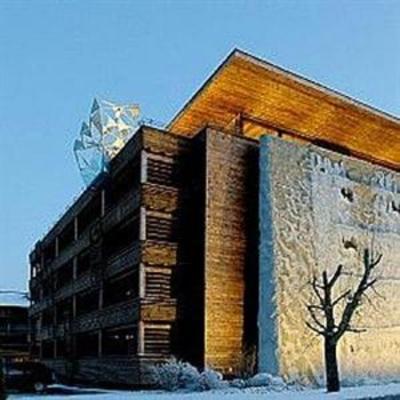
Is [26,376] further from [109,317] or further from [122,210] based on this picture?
[122,210]

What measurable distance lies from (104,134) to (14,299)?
34006 mm

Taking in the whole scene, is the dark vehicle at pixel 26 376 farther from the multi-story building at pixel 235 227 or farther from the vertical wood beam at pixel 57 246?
the vertical wood beam at pixel 57 246

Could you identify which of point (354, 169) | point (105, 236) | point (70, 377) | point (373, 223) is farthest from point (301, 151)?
point (70, 377)

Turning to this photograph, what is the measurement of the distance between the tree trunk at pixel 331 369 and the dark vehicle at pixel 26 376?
11659 mm

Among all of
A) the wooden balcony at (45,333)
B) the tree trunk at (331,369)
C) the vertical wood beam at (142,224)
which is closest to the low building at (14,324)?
the wooden balcony at (45,333)

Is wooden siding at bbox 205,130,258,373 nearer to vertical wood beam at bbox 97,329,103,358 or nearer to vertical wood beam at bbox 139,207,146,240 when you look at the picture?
vertical wood beam at bbox 139,207,146,240

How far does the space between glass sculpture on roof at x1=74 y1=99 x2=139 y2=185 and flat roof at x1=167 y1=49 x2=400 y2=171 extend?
2.84 m

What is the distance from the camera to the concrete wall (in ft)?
86.8

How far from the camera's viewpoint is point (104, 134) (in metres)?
33.6

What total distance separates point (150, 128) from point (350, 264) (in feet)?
34.0

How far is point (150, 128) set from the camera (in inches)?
1062

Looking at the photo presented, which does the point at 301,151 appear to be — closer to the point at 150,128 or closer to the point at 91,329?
the point at 150,128

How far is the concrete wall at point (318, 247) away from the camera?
26.5 m

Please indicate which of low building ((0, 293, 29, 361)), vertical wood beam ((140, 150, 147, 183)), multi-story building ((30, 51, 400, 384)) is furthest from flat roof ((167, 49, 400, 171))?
low building ((0, 293, 29, 361))
